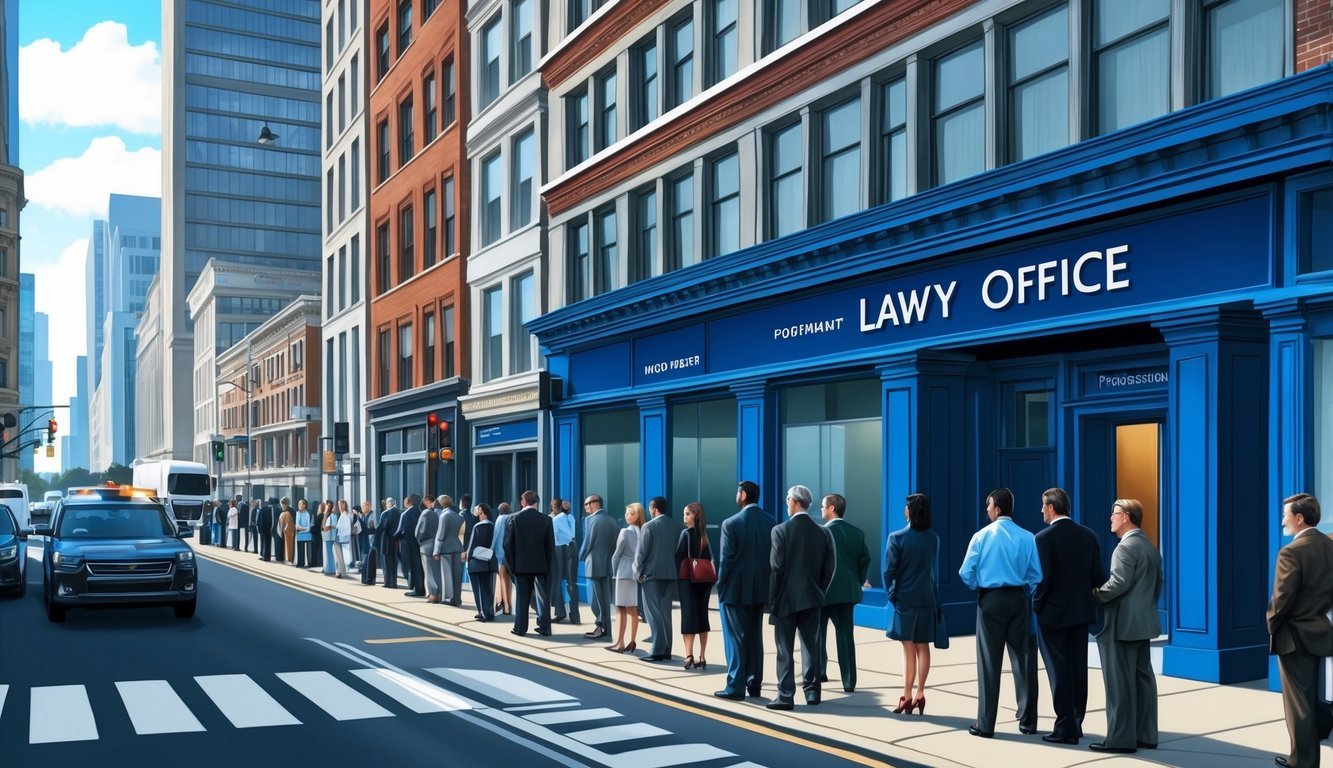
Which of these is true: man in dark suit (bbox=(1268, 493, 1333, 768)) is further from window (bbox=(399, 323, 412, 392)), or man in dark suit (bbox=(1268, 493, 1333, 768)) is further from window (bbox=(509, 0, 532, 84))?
window (bbox=(399, 323, 412, 392))

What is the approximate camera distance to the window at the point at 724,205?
74.1ft

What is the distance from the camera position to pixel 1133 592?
9.45m

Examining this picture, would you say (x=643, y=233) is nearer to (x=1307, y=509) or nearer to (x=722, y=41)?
(x=722, y=41)

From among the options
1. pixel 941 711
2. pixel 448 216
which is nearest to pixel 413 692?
pixel 941 711

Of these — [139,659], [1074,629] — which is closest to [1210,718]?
[1074,629]

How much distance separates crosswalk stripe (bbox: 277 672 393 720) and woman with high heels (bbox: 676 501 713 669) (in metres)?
3.56

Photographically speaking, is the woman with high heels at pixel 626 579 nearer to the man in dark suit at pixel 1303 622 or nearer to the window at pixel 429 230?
the man in dark suit at pixel 1303 622

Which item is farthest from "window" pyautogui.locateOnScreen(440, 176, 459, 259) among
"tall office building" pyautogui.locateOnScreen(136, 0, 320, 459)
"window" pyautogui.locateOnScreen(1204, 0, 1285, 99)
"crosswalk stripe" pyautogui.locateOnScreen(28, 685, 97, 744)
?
"tall office building" pyautogui.locateOnScreen(136, 0, 320, 459)

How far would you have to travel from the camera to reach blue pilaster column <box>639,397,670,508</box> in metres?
23.6

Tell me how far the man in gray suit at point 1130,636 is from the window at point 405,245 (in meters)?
32.2

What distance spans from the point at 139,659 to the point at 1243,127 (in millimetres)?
13356

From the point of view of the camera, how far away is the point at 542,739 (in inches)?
405

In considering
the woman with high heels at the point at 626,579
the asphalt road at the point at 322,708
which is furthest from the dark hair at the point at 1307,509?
the woman with high heels at the point at 626,579

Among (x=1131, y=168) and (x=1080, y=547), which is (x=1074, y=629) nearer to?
(x=1080, y=547)
